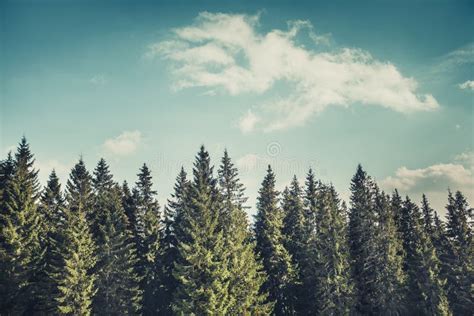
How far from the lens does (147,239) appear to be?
49312mm

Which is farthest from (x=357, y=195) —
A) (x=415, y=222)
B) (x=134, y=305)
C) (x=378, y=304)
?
(x=134, y=305)

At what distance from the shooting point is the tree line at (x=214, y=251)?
37.8 meters

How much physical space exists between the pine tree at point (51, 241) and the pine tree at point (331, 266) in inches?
1152

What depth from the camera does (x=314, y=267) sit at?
4831 cm

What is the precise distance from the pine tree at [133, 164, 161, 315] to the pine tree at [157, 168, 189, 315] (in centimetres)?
84

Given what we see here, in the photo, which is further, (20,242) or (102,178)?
(102,178)

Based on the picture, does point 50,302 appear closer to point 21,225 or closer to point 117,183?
point 21,225

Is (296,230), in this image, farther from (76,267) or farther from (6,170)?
(6,170)

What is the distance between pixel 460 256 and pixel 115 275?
147ft

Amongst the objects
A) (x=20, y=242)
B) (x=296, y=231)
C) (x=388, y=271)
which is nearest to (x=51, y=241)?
(x=20, y=242)

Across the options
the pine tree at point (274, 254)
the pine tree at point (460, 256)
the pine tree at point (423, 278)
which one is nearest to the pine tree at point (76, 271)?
the pine tree at point (274, 254)

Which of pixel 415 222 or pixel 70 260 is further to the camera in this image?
pixel 415 222

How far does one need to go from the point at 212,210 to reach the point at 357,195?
22460 millimetres

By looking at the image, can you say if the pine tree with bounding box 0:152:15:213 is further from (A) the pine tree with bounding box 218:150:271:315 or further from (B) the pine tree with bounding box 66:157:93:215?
(A) the pine tree with bounding box 218:150:271:315
